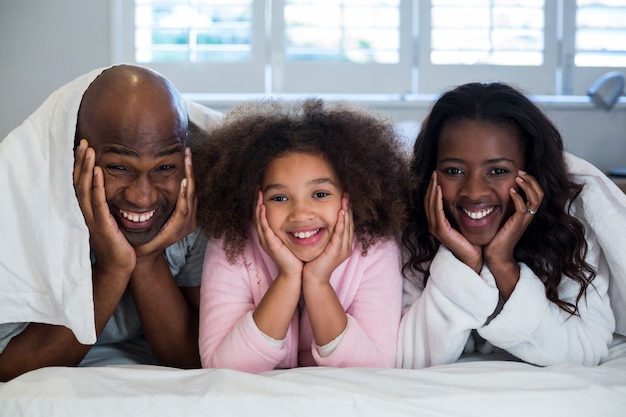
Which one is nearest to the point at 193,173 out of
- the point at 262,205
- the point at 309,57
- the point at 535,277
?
the point at 262,205

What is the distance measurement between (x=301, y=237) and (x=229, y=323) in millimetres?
211

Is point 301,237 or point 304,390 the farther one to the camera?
point 301,237

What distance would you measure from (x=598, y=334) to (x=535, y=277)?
0.52ft

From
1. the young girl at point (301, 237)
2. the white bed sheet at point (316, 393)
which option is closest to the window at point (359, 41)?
the young girl at point (301, 237)

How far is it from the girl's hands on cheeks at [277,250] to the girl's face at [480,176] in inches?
13.4

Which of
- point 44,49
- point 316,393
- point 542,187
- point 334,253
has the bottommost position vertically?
point 316,393

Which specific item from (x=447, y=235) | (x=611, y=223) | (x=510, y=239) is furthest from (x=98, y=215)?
(x=611, y=223)

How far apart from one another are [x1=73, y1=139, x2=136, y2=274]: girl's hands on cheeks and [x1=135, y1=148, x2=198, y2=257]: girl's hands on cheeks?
0.19 feet

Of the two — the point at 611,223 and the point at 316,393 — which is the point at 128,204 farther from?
the point at 611,223

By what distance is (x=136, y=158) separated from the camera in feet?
4.56

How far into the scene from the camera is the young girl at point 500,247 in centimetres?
138

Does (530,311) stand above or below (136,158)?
below

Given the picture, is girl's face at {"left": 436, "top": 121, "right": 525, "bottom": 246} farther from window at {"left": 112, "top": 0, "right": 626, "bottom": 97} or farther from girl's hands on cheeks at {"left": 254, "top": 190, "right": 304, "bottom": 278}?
window at {"left": 112, "top": 0, "right": 626, "bottom": 97}

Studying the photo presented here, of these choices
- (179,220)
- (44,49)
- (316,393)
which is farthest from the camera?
(44,49)
